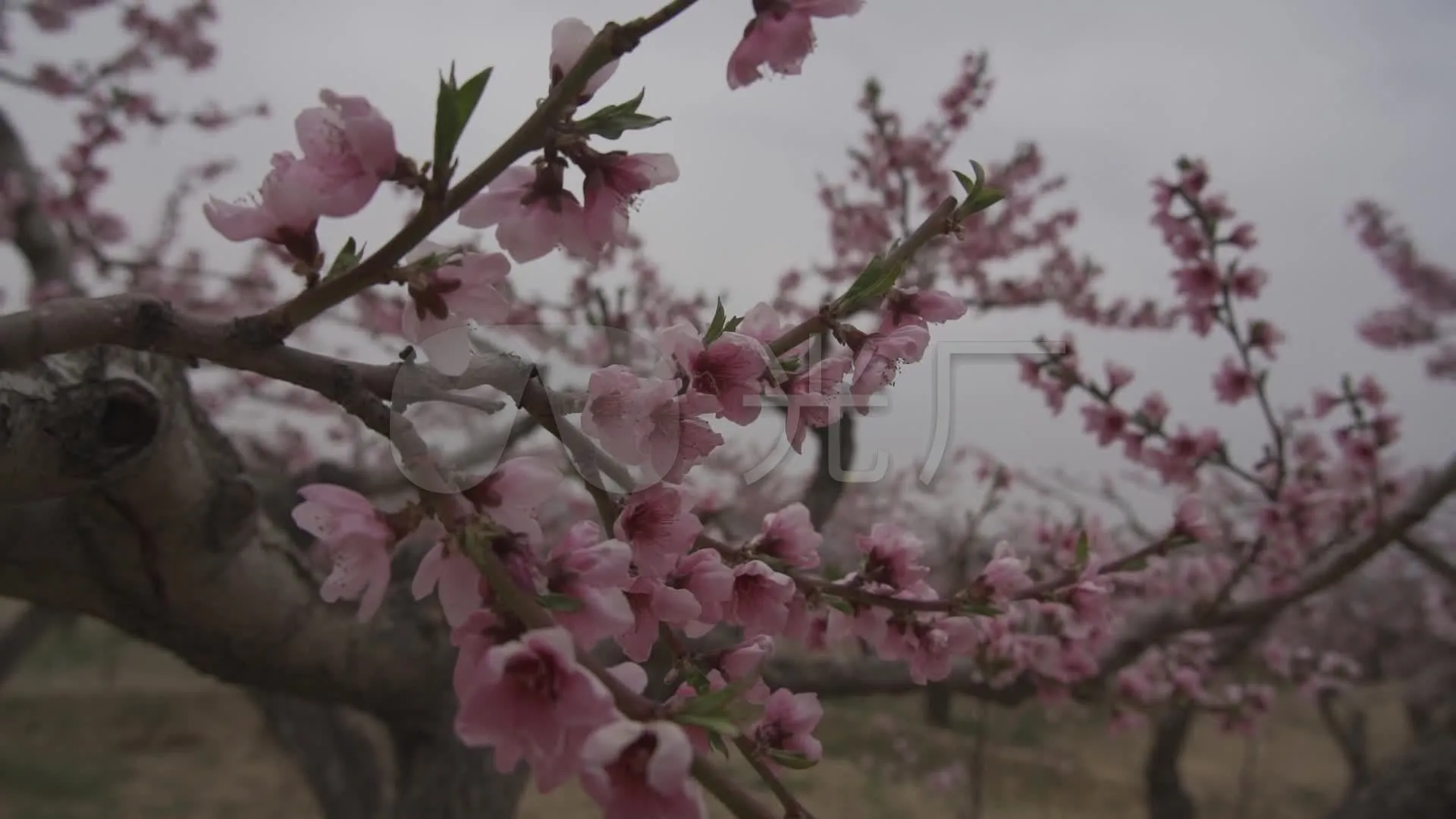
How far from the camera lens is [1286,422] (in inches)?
120

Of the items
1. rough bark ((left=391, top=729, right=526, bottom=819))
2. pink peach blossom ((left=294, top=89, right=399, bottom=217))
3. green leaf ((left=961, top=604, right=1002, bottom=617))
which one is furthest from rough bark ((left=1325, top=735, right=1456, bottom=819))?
pink peach blossom ((left=294, top=89, right=399, bottom=217))

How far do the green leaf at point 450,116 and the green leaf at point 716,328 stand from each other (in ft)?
0.85

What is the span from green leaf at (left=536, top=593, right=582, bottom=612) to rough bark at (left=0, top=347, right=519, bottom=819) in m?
0.50

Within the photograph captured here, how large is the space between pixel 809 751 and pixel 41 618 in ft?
13.8

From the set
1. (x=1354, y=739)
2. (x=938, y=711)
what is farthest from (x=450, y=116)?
(x=938, y=711)

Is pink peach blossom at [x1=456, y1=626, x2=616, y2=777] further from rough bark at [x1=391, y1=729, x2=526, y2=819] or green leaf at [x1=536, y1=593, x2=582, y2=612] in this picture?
rough bark at [x1=391, y1=729, x2=526, y2=819]

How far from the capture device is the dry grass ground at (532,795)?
21.2 ft

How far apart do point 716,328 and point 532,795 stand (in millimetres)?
6073

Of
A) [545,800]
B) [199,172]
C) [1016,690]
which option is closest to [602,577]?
[1016,690]

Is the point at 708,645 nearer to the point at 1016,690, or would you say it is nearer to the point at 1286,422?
the point at 1016,690

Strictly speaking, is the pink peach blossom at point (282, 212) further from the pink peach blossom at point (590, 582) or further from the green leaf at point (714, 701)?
the green leaf at point (714, 701)

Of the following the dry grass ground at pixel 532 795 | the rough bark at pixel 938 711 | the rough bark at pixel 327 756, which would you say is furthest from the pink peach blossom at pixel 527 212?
the rough bark at pixel 938 711

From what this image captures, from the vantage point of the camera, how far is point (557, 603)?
0.53 meters

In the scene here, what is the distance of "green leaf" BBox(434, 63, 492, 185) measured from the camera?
1.77 feet
